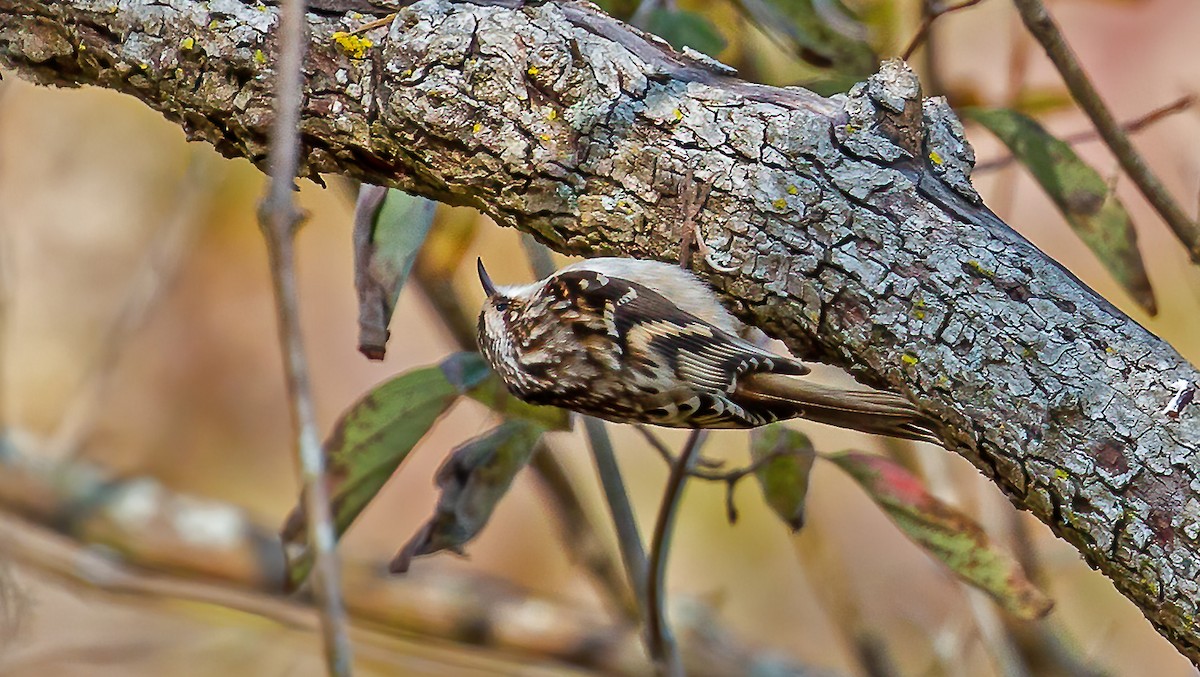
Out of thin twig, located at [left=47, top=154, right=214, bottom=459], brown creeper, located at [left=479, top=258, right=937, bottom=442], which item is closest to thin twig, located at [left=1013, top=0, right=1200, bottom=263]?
brown creeper, located at [left=479, top=258, right=937, bottom=442]

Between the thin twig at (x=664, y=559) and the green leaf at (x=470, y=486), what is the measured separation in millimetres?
297

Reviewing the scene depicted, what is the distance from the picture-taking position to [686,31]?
2686mm

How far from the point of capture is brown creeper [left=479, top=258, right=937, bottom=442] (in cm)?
218

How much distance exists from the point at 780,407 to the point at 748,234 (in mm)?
524

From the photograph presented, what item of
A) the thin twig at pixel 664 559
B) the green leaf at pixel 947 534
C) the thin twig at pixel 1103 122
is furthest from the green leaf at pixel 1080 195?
the thin twig at pixel 664 559

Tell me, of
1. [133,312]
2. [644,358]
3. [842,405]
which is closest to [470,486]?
[644,358]

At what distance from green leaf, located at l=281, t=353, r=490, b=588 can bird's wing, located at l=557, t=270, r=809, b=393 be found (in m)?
0.29

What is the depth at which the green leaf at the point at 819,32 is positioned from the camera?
274 centimetres

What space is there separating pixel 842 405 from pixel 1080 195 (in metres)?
0.86

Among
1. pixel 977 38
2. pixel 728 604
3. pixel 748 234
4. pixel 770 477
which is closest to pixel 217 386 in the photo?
pixel 728 604

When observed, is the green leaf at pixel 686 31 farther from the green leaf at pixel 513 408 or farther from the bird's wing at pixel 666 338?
the green leaf at pixel 513 408

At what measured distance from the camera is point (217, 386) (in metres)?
6.71

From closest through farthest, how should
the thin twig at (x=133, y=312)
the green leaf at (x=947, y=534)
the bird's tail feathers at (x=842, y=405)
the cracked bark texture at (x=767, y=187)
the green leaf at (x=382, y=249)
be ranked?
the cracked bark texture at (x=767, y=187)
the bird's tail feathers at (x=842, y=405)
the green leaf at (x=382, y=249)
the green leaf at (x=947, y=534)
the thin twig at (x=133, y=312)

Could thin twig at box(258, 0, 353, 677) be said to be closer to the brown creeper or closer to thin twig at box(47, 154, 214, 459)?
the brown creeper
